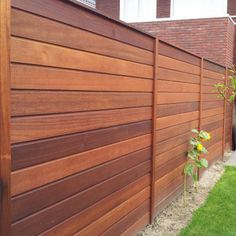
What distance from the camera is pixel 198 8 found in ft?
45.8

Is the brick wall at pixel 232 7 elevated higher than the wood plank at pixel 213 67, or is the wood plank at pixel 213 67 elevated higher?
the brick wall at pixel 232 7

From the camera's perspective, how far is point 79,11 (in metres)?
2.75

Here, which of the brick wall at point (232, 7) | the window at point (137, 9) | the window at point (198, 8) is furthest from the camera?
the window at point (137, 9)

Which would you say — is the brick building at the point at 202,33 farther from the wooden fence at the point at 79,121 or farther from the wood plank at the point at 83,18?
the wood plank at the point at 83,18

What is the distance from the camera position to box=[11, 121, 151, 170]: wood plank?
2223 mm

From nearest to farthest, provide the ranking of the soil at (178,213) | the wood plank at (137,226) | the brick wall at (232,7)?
the wood plank at (137,226) < the soil at (178,213) < the brick wall at (232,7)

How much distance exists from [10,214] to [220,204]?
3916 millimetres

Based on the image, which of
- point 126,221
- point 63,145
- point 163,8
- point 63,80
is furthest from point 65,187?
point 163,8

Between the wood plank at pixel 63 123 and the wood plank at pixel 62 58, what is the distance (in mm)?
313

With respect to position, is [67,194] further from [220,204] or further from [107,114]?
[220,204]

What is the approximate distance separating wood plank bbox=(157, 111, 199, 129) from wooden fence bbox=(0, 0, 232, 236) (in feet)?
0.16

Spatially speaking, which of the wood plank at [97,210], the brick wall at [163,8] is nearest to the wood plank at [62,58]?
the wood plank at [97,210]

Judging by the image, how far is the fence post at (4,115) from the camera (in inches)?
79.5

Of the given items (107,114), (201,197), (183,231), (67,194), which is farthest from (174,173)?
(67,194)
